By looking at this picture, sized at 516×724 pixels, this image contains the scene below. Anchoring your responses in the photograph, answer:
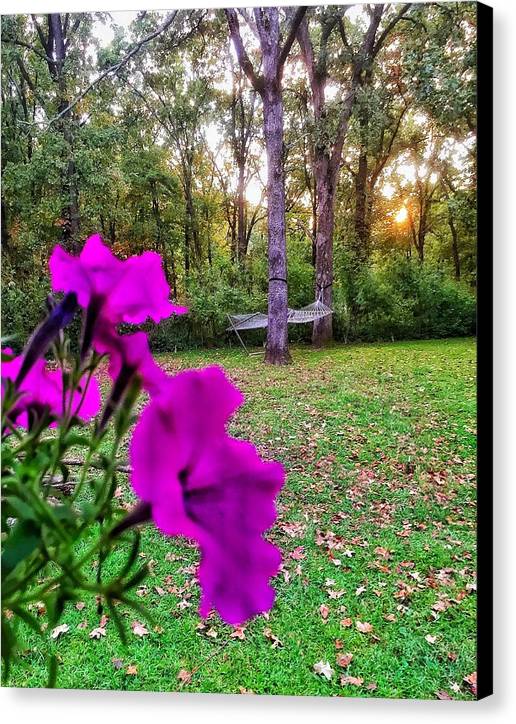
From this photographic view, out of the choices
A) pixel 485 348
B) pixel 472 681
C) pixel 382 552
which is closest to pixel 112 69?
pixel 485 348

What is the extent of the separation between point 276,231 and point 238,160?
26 centimetres

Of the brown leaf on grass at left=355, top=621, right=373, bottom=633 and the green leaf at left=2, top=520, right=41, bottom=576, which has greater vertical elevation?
the green leaf at left=2, top=520, right=41, bottom=576

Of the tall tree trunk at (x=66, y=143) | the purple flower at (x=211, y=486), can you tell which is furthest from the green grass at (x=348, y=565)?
the purple flower at (x=211, y=486)

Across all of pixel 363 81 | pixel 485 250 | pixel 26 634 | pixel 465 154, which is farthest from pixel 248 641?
pixel 363 81

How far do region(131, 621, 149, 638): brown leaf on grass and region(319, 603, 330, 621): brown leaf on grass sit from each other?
519 mm

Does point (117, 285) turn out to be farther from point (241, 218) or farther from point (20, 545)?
point (241, 218)

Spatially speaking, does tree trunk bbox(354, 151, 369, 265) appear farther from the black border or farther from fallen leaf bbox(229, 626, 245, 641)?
fallen leaf bbox(229, 626, 245, 641)

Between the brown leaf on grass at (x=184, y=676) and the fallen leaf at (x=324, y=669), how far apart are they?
37cm

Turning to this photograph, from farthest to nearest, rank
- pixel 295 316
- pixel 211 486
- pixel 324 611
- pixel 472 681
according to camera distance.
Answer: pixel 295 316
pixel 324 611
pixel 472 681
pixel 211 486

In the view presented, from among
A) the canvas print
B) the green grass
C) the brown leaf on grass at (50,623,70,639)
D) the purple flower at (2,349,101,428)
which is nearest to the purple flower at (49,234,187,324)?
the purple flower at (2,349,101,428)

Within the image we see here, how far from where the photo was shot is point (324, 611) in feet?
6.30

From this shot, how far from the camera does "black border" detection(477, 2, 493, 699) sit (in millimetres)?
1781

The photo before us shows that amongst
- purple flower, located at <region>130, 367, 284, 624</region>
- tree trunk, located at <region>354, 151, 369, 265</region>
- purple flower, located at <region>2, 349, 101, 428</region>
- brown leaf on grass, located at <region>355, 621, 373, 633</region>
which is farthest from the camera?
tree trunk, located at <region>354, 151, 369, 265</region>

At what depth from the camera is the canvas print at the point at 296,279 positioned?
187 cm
